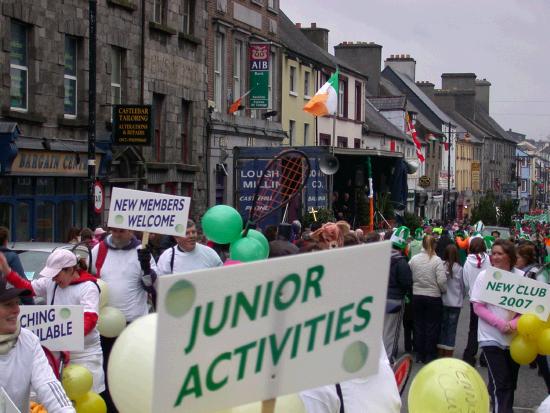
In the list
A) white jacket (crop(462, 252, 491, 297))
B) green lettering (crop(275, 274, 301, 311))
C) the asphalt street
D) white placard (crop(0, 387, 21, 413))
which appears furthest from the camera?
white jacket (crop(462, 252, 491, 297))

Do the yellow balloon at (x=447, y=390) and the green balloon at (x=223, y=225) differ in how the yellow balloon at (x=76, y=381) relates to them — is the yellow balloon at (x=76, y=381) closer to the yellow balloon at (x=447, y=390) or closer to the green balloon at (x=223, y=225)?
the yellow balloon at (x=447, y=390)

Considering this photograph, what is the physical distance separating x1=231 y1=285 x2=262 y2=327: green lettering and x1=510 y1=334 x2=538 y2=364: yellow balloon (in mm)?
5469

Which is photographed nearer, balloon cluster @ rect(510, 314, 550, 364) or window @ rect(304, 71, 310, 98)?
balloon cluster @ rect(510, 314, 550, 364)

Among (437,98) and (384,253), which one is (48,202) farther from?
(437,98)

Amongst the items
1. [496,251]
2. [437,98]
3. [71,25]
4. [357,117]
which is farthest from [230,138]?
[437,98]

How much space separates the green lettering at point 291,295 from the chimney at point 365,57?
58397 millimetres

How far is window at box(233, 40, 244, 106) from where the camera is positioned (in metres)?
30.8

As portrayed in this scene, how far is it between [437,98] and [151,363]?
85676mm

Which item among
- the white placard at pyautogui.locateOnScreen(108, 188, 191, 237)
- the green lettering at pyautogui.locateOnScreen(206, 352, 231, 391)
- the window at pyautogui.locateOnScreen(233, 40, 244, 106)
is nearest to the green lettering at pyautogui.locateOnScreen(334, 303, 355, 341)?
the green lettering at pyautogui.locateOnScreen(206, 352, 231, 391)

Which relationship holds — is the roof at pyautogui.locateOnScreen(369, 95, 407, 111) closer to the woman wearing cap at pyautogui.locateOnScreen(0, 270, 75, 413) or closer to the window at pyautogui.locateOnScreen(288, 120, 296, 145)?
the window at pyautogui.locateOnScreen(288, 120, 296, 145)

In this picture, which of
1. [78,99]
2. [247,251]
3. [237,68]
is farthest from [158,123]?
[247,251]

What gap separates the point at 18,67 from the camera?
63.0 ft

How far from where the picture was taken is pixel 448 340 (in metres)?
12.7

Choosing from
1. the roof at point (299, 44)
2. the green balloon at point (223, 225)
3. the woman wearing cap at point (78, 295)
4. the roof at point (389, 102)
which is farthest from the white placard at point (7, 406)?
the roof at point (389, 102)
